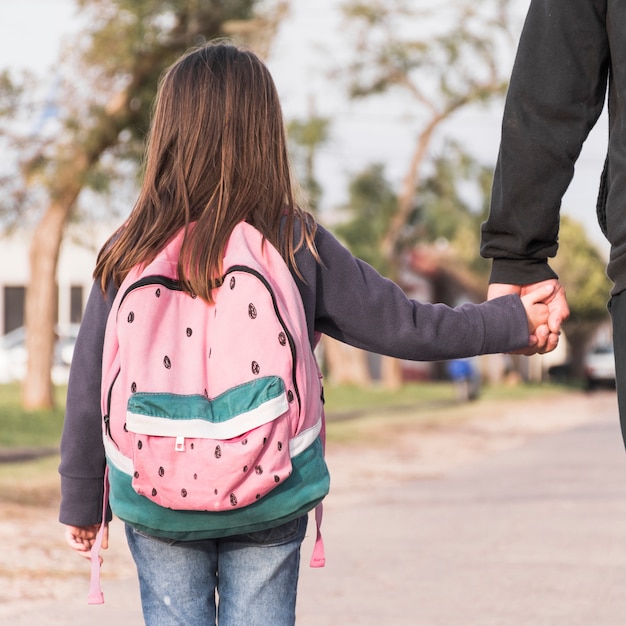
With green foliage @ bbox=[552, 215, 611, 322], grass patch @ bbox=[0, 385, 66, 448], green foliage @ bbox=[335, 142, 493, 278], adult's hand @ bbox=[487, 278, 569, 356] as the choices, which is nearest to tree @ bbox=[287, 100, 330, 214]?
green foliage @ bbox=[335, 142, 493, 278]

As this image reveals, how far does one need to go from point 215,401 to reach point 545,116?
85 cm

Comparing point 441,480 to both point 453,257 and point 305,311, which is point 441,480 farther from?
point 453,257

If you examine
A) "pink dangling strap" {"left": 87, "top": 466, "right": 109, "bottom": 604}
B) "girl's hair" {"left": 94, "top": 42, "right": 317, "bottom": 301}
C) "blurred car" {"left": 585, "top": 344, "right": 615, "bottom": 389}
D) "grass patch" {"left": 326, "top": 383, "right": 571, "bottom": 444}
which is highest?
"girl's hair" {"left": 94, "top": 42, "right": 317, "bottom": 301}

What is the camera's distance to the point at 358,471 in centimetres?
1182

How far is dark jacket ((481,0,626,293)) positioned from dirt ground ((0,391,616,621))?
11.4 ft

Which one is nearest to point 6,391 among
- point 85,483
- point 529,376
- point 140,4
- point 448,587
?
point 140,4

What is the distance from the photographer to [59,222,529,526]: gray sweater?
2670 mm

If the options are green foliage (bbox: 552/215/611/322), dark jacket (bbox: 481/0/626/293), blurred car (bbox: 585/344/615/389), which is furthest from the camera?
green foliage (bbox: 552/215/611/322)

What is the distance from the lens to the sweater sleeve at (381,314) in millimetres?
2666

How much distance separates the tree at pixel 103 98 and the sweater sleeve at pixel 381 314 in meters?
13.4

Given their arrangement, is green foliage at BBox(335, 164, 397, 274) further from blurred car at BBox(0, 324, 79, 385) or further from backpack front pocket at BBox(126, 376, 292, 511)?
backpack front pocket at BBox(126, 376, 292, 511)

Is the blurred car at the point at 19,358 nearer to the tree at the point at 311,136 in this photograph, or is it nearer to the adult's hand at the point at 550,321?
the tree at the point at 311,136

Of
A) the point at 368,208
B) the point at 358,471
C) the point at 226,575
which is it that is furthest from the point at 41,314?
the point at 226,575

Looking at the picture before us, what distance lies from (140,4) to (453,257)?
29.2 meters
